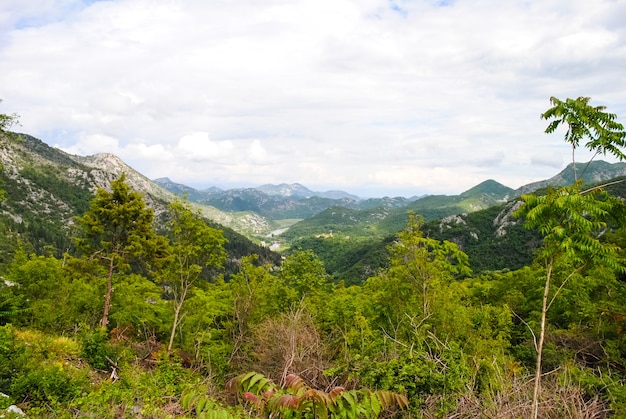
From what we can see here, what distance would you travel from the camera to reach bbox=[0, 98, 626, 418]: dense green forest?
714 centimetres

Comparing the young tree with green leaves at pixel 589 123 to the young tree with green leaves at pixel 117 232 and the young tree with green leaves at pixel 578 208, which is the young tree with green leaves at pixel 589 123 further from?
the young tree with green leaves at pixel 117 232

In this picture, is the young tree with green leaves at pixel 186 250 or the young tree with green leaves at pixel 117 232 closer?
the young tree with green leaves at pixel 186 250

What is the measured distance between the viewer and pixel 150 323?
2358 cm

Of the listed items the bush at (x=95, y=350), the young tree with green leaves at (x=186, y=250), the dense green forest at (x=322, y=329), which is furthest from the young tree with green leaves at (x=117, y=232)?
the bush at (x=95, y=350)

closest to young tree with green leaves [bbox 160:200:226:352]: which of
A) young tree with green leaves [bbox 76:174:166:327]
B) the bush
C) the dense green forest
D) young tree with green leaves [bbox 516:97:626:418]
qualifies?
the dense green forest

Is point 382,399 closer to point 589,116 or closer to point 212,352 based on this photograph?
point 589,116

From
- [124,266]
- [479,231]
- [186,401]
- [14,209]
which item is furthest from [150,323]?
[14,209]

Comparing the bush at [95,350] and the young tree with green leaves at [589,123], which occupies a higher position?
the young tree with green leaves at [589,123]

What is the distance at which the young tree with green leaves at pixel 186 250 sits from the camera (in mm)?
20750

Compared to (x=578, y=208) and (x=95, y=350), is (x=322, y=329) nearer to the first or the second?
(x=95, y=350)

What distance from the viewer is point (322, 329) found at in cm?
1912

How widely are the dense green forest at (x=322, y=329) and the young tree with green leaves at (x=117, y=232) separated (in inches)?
4.1

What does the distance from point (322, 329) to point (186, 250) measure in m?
8.62

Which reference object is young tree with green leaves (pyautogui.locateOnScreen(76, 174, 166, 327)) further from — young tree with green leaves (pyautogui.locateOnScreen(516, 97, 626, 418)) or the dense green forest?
young tree with green leaves (pyautogui.locateOnScreen(516, 97, 626, 418))
